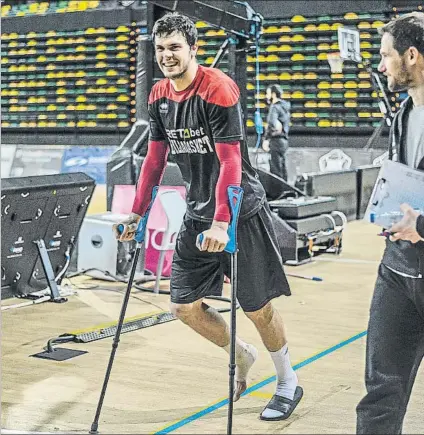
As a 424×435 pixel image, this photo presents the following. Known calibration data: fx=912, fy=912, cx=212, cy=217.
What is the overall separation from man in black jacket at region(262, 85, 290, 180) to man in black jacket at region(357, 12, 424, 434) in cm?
1038

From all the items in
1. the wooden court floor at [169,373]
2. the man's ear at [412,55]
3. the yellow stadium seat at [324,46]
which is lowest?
the wooden court floor at [169,373]

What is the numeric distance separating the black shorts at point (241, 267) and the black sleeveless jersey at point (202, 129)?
0.07 meters

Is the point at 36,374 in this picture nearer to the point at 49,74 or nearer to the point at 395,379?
the point at 395,379

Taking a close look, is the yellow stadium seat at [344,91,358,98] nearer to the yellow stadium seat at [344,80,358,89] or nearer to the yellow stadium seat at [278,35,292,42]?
the yellow stadium seat at [344,80,358,89]

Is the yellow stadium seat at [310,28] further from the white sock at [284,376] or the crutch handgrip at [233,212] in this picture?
the crutch handgrip at [233,212]

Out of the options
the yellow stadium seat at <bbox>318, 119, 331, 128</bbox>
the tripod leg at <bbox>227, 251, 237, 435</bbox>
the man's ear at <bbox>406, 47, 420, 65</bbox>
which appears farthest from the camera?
the yellow stadium seat at <bbox>318, 119, 331, 128</bbox>

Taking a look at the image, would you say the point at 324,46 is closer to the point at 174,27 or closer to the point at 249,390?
the point at 249,390

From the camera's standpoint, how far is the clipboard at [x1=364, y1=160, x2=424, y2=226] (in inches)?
107

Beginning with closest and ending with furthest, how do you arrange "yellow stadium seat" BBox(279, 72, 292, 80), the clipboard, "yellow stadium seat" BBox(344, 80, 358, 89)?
the clipboard
"yellow stadium seat" BBox(344, 80, 358, 89)
"yellow stadium seat" BBox(279, 72, 292, 80)

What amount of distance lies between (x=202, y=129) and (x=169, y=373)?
1717mm

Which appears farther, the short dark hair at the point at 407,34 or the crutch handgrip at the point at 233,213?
the crutch handgrip at the point at 233,213

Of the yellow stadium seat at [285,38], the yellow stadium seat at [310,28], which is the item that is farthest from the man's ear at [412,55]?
the yellow stadium seat at [285,38]

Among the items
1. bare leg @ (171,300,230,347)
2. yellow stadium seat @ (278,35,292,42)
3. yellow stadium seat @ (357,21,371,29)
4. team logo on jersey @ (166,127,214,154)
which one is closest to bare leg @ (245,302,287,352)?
bare leg @ (171,300,230,347)

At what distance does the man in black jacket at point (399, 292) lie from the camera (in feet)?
9.31
